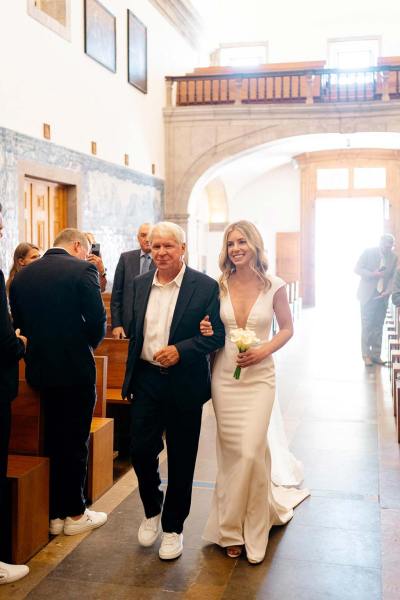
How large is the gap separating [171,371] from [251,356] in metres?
0.40

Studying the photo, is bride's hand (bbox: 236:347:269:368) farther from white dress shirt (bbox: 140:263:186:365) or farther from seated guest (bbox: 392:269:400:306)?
seated guest (bbox: 392:269:400:306)

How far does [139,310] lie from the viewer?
3625 mm

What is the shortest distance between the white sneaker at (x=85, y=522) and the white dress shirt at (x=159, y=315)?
106 cm

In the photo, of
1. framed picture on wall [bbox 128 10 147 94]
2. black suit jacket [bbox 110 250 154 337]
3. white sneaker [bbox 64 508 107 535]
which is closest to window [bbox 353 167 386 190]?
framed picture on wall [bbox 128 10 147 94]

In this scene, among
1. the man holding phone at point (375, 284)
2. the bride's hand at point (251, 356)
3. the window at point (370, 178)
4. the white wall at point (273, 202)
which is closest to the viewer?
the bride's hand at point (251, 356)

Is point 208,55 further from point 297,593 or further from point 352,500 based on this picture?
point 297,593

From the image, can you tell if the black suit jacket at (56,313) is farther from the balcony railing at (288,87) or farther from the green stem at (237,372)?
the balcony railing at (288,87)

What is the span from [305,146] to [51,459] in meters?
15.0

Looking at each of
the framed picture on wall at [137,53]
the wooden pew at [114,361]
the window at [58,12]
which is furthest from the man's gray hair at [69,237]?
the framed picture on wall at [137,53]

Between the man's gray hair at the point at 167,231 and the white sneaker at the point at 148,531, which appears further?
the white sneaker at the point at 148,531

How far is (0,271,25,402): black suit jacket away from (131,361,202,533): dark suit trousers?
62 cm

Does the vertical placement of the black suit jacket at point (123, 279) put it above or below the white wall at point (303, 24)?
below

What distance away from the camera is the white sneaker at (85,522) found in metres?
3.91

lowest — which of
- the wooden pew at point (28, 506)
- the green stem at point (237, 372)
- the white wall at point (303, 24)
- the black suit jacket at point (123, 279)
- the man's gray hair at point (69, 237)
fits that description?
the wooden pew at point (28, 506)
